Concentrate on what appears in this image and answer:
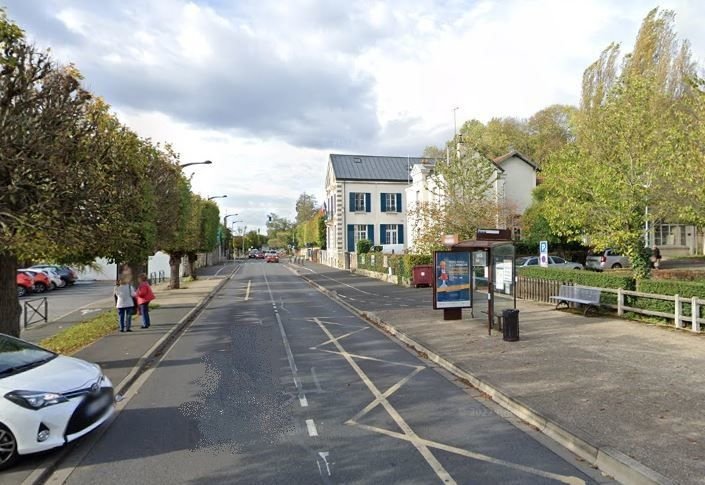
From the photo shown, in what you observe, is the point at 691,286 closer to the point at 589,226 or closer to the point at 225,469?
the point at 589,226

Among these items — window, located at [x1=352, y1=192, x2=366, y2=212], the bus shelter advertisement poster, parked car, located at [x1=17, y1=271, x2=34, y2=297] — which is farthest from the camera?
window, located at [x1=352, y1=192, x2=366, y2=212]

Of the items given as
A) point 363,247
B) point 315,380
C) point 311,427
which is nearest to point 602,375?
point 315,380

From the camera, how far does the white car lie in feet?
16.4

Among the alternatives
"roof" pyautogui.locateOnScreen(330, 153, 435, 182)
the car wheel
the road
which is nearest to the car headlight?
the car wheel

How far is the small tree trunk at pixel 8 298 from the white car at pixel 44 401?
4.77 meters

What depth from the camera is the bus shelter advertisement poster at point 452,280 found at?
1464cm

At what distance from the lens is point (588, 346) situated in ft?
34.9

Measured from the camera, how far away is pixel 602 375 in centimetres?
824

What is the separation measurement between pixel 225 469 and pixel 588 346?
8410 mm

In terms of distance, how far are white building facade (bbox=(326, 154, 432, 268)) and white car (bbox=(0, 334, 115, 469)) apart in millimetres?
46576

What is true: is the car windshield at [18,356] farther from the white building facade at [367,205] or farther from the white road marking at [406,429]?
the white building facade at [367,205]

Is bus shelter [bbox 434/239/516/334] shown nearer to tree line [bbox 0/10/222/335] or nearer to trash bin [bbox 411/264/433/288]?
tree line [bbox 0/10/222/335]

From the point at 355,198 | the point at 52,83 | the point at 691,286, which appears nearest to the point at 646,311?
the point at 691,286

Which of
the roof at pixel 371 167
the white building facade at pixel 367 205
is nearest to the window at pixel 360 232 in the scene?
the white building facade at pixel 367 205
